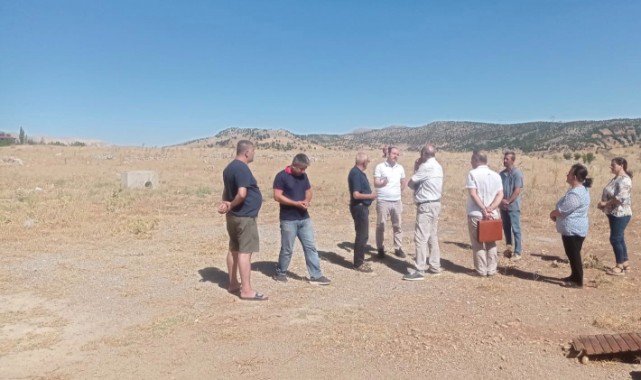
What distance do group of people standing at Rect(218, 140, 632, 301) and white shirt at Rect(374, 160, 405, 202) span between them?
16mm

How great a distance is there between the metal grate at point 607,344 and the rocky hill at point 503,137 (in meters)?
49.1

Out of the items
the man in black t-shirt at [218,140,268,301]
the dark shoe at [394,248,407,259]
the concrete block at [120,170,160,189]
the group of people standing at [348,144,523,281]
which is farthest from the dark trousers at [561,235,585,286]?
the concrete block at [120,170,160,189]

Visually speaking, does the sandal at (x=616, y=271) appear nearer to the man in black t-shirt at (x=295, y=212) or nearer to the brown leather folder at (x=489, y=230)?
the brown leather folder at (x=489, y=230)

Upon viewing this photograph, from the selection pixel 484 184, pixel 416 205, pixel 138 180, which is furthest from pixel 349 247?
pixel 138 180

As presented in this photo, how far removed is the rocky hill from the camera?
64.9 m

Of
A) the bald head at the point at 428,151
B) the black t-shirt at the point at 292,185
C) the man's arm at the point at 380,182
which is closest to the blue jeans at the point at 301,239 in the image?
the black t-shirt at the point at 292,185

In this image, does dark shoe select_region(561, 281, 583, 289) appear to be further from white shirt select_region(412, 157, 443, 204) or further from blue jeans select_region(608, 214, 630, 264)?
white shirt select_region(412, 157, 443, 204)

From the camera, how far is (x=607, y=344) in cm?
412

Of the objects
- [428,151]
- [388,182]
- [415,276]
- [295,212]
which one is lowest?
[415,276]

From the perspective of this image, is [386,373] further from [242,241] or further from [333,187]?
[333,187]

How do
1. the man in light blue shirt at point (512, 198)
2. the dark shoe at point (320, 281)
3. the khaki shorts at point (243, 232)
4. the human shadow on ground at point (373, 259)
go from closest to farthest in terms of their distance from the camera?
the khaki shorts at point (243, 232) < the dark shoe at point (320, 281) < the human shadow on ground at point (373, 259) < the man in light blue shirt at point (512, 198)

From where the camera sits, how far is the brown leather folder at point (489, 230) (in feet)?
21.2

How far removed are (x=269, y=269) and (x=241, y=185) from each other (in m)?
2.24

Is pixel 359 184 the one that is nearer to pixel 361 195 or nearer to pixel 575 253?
pixel 361 195
